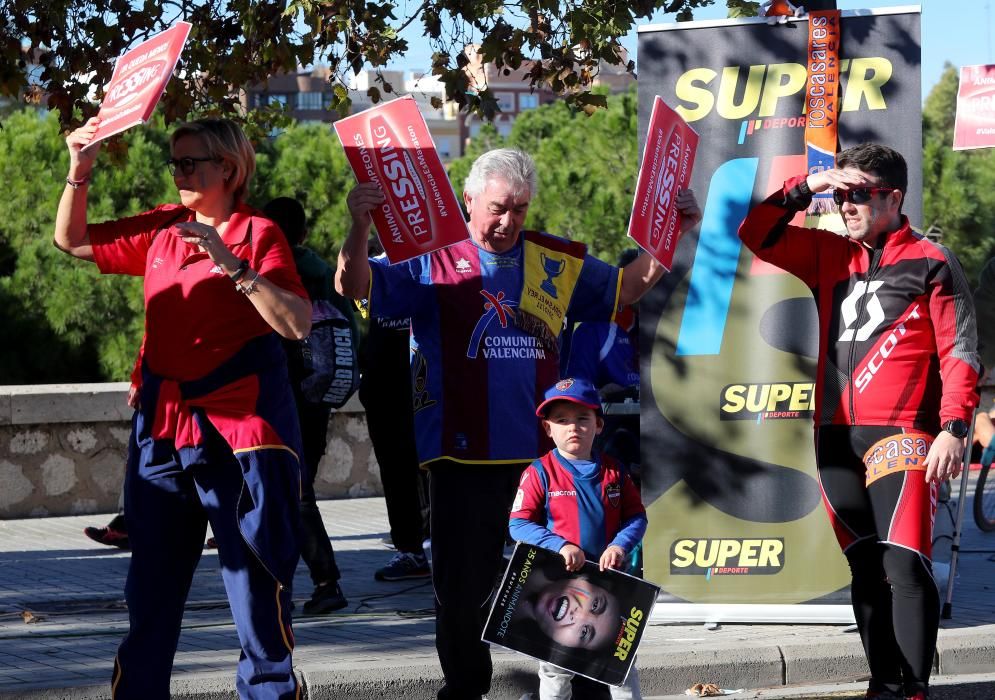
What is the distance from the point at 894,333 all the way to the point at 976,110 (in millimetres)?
5536

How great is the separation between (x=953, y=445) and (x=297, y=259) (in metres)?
3.21

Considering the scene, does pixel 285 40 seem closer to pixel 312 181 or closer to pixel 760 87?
pixel 760 87

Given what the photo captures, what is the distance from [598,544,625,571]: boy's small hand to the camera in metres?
4.62

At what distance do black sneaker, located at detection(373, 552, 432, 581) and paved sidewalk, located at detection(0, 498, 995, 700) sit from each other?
0.30ft

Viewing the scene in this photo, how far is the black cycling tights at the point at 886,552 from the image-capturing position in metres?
5.01

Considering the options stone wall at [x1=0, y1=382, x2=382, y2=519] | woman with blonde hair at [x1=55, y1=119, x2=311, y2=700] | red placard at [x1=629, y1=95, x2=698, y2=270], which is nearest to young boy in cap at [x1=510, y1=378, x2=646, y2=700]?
red placard at [x1=629, y1=95, x2=698, y2=270]

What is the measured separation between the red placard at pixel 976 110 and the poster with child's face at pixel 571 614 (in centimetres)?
616

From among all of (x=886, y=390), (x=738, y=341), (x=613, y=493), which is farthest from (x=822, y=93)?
(x=613, y=493)

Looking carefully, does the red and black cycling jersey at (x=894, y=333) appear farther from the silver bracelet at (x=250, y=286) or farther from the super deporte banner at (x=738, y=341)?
the silver bracelet at (x=250, y=286)

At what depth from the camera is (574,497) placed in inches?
186

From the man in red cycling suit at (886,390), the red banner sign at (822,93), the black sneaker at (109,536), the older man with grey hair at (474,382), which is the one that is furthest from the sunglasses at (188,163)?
the black sneaker at (109,536)

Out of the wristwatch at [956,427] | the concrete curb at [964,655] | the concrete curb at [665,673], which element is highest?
the wristwatch at [956,427]

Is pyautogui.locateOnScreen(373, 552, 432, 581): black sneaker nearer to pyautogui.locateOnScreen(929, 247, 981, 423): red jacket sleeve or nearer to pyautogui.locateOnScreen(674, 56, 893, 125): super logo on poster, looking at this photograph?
pyautogui.locateOnScreen(674, 56, 893, 125): super logo on poster

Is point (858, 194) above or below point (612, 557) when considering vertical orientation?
above
